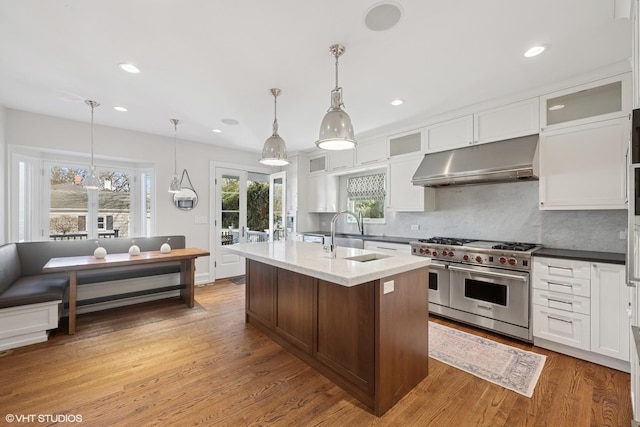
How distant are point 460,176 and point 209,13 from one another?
2910mm

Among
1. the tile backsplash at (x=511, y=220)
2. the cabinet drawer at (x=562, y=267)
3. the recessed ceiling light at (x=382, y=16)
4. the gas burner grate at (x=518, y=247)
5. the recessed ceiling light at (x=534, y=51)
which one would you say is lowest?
the cabinet drawer at (x=562, y=267)

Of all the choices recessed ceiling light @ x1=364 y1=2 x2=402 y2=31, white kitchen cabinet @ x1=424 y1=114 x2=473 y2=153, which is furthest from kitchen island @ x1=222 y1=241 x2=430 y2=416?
white kitchen cabinet @ x1=424 y1=114 x2=473 y2=153

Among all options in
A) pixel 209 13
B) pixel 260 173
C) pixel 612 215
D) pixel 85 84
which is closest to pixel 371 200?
pixel 260 173

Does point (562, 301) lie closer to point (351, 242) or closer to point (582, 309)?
point (582, 309)

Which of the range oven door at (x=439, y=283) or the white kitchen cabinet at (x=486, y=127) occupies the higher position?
the white kitchen cabinet at (x=486, y=127)

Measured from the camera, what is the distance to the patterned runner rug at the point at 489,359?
85.1 inches

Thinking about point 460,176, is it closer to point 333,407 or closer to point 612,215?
point 612,215

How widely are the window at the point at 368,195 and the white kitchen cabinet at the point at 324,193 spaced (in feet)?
0.92

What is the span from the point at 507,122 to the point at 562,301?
189 centimetres

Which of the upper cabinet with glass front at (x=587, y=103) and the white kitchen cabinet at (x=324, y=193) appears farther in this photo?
the white kitchen cabinet at (x=324, y=193)

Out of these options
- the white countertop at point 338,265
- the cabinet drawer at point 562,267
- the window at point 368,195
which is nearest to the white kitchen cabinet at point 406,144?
the window at point 368,195

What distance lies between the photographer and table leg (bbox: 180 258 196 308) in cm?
385

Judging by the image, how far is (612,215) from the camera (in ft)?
8.84

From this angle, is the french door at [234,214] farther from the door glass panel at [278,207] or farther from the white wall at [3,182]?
the white wall at [3,182]
